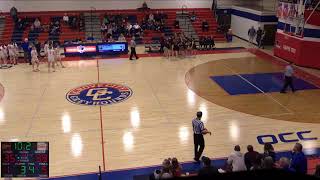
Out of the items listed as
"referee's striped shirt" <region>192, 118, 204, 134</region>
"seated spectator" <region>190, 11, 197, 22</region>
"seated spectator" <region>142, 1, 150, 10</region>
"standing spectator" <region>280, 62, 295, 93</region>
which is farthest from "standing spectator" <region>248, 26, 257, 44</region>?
"referee's striped shirt" <region>192, 118, 204, 134</region>

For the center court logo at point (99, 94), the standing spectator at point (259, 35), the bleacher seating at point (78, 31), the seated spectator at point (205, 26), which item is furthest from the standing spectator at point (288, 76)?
the seated spectator at point (205, 26)

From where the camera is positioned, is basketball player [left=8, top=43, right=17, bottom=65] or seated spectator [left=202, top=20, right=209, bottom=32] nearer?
basketball player [left=8, top=43, right=17, bottom=65]

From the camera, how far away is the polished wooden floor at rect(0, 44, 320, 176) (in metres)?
10.4

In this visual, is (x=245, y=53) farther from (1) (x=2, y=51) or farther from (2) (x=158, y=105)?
(1) (x=2, y=51)

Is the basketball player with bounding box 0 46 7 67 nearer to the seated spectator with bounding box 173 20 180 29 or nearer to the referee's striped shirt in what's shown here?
the seated spectator with bounding box 173 20 180 29

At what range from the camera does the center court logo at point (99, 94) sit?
14945 mm

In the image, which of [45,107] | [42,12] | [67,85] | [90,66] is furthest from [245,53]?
[42,12]

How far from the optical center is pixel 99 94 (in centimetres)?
1586

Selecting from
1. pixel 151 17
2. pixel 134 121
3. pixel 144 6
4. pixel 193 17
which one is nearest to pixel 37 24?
pixel 144 6

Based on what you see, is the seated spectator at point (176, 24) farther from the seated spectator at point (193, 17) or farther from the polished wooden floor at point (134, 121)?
the polished wooden floor at point (134, 121)

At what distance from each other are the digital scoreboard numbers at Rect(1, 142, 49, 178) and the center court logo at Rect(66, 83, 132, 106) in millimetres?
7581

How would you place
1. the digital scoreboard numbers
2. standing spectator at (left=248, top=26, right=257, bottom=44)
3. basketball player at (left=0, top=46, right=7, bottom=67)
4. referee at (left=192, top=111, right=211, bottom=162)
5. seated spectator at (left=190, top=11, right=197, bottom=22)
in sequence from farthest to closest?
seated spectator at (left=190, top=11, right=197, bottom=22) → standing spectator at (left=248, top=26, right=257, bottom=44) → basketball player at (left=0, top=46, right=7, bottom=67) → referee at (left=192, top=111, right=211, bottom=162) → the digital scoreboard numbers

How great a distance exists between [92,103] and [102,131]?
297 centimetres

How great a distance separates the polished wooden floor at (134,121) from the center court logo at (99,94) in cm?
38
